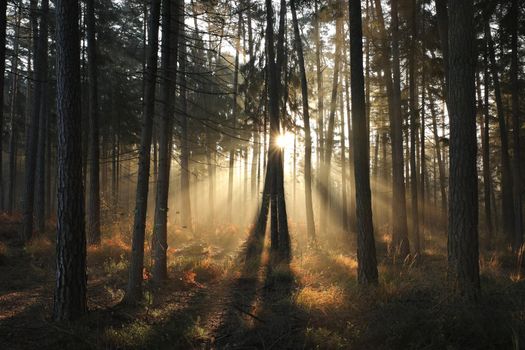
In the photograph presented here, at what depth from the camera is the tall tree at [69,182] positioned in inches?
228

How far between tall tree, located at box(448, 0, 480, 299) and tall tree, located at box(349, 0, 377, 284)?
187 centimetres

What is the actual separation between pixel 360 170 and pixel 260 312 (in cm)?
351

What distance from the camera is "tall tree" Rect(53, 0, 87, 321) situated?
19.0 feet

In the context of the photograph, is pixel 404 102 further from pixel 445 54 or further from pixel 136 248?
pixel 136 248

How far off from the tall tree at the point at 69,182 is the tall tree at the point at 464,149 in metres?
5.99

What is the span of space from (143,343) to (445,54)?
849 cm

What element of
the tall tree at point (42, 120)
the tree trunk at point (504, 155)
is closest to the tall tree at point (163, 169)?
the tall tree at point (42, 120)

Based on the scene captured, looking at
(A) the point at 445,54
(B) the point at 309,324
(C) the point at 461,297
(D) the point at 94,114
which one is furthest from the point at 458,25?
(D) the point at 94,114

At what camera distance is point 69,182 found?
19.1 feet

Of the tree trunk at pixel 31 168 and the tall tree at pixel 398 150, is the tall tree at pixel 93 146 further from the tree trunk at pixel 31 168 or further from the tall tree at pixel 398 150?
the tall tree at pixel 398 150

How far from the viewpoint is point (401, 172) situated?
13125mm

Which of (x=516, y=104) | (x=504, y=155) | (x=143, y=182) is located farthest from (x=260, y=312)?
(x=504, y=155)

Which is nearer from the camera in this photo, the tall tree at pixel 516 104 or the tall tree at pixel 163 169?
the tall tree at pixel 163 169

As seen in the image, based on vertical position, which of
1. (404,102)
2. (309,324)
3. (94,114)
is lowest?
(309,324)
